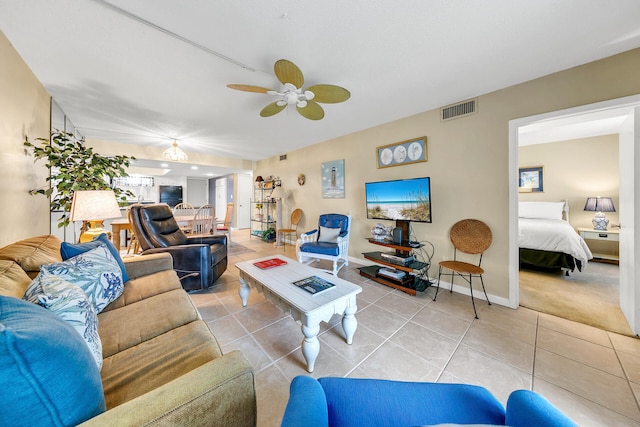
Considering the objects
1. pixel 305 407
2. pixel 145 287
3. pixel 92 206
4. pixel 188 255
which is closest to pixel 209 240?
pixel 188 255

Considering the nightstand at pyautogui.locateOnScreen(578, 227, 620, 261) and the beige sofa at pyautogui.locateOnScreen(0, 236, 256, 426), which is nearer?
the beige sofa at pyautogui.locateOnScreen(0, 236, 256, 426)

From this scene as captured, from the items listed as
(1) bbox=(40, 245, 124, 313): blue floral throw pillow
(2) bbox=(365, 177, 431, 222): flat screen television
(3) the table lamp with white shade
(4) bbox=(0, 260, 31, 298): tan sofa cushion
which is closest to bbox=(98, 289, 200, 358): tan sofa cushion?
(1) bbox=(40, 245, 124, 313): blue floral throw pillow

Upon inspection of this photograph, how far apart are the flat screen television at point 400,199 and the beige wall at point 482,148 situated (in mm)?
206

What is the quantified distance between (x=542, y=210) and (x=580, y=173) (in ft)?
3.12

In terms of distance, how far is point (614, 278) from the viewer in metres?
2.96

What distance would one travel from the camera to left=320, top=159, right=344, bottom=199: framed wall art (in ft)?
13.3

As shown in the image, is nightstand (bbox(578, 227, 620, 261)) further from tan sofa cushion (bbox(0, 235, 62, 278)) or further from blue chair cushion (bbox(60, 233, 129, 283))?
tan sofa cushion (bbox(0, 235, 62, 278))

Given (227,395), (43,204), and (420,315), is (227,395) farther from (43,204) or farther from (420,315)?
(43,204)

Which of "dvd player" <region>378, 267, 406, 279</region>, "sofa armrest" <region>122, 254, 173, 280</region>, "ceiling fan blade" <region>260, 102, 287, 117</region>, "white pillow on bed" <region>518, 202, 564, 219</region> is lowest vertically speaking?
"dvd player" <region>378, 267, 406, 279</region>

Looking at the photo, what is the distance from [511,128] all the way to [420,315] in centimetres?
218

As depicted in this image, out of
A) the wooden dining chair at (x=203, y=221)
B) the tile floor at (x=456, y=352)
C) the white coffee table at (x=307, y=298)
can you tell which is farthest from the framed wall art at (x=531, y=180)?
the wooden dining chair at (x=203, y=221)

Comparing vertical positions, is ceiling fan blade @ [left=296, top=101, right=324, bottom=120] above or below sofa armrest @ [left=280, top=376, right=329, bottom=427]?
above

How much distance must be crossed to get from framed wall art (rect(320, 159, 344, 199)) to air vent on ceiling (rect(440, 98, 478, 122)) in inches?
69.2

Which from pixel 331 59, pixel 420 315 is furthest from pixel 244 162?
pixel 420 315
